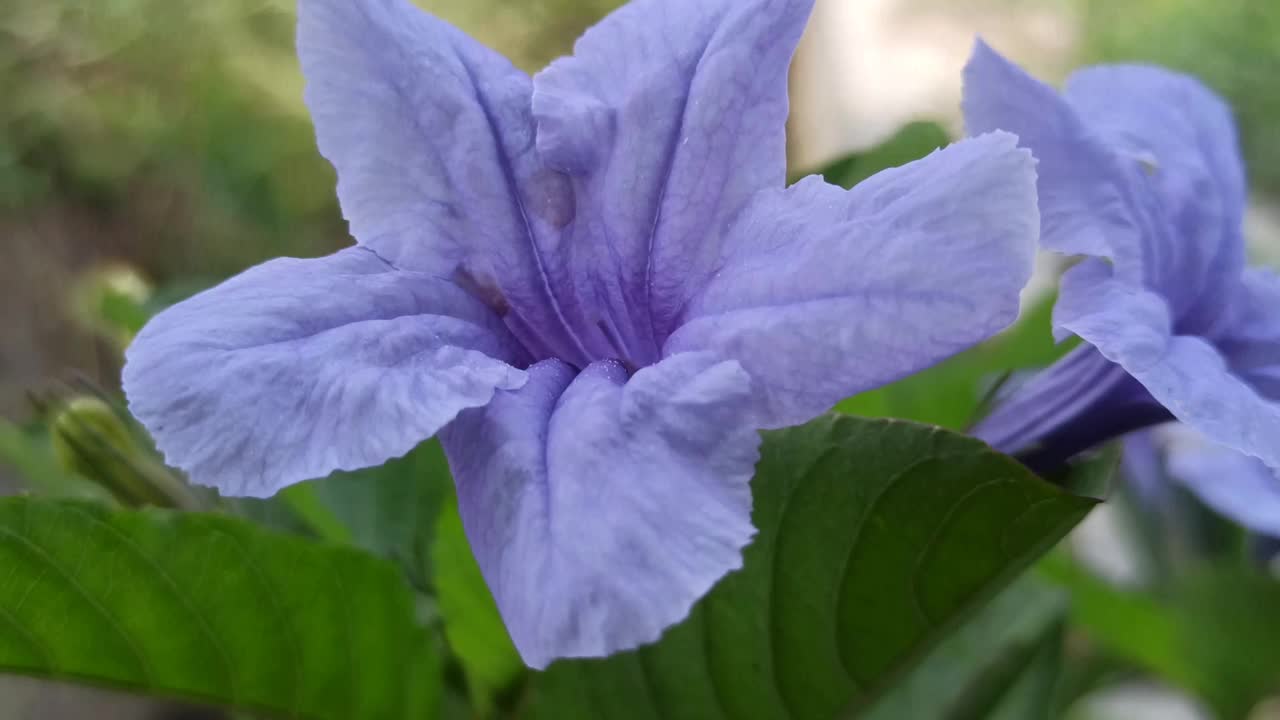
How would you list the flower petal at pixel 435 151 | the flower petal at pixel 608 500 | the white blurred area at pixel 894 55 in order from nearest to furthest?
the flower petal at pixel 608 500
the flower petal at pixel 435 151
the white blurred area at pixel 894 55

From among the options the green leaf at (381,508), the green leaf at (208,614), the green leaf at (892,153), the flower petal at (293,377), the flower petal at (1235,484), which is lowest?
the flower petal at (1235,484)

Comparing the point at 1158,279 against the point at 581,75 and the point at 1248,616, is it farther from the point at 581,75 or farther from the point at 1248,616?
the point at 1248,616

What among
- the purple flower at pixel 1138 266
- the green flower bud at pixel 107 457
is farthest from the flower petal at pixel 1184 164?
the green flower bud at pixel 107 457

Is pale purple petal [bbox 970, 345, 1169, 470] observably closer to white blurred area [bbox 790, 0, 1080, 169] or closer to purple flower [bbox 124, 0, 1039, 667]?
purple flower [bbox 124, 0, 1039, 667]

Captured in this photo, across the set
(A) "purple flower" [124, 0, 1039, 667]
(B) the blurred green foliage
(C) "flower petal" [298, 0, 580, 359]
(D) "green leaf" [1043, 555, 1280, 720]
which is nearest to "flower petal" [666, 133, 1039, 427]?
(A) "purple flower" [124, 0, 1039, 667]

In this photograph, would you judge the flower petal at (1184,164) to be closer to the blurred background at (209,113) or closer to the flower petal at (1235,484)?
the flower petal at (1235,484)

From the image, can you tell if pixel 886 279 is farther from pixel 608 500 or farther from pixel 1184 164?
pixel 1184 164

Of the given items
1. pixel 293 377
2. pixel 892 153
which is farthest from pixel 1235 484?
pixel 293 377
